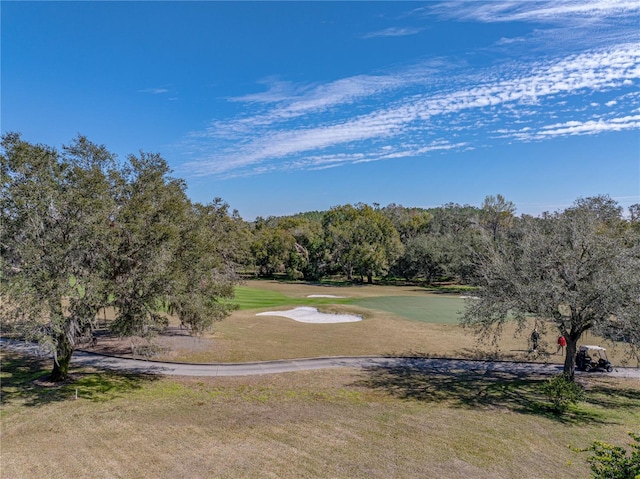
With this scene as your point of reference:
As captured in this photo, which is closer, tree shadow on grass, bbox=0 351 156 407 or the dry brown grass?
tree shadow on grass, bbox=0 351 156 407

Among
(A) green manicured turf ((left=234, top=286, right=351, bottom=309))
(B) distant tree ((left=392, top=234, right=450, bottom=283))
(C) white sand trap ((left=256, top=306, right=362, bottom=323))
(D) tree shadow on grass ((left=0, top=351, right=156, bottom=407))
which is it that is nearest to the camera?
(D) tree shadow on grass ((left=0, top=351, right=156, bottom=407))

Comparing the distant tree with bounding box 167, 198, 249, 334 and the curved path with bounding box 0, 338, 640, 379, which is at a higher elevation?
the distant tree with bounding box 167, 198, 249, 334

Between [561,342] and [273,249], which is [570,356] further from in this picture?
[273,249]

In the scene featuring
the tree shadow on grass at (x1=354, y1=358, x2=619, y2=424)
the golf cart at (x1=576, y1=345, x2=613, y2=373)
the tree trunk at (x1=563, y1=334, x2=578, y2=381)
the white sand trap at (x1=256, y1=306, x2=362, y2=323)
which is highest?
the tree trunk at (x1=563, y1=334, x2=578, y2=381)

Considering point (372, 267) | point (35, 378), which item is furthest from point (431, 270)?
point (35, 378)

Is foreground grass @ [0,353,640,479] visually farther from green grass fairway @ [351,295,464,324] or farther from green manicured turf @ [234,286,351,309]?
green manicured turf @ [234,286,351,309]

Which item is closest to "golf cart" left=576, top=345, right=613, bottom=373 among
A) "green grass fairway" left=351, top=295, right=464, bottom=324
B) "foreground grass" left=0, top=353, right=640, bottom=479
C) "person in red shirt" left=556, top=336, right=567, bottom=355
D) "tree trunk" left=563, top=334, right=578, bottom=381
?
"foreground grass" left=0, top=353, right=640, bottom=479

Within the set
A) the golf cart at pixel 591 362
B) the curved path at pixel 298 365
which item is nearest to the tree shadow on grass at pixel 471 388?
the curved path at pixel 298 365

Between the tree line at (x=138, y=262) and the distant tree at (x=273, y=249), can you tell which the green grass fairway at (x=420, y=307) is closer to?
the tree line at (x=138, y=262)
